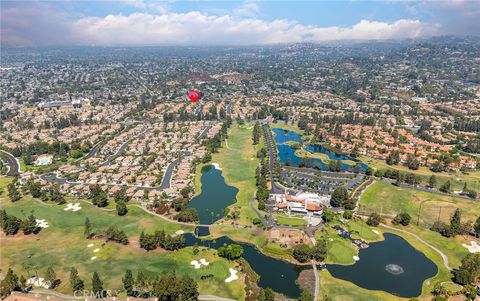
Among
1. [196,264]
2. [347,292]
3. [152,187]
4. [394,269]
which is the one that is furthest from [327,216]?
[152,187]

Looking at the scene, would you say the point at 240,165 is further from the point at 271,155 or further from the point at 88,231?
the point at 88,231

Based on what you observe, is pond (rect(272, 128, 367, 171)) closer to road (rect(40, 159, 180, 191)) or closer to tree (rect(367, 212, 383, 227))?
tree (rect(367, 212, 383, 227))

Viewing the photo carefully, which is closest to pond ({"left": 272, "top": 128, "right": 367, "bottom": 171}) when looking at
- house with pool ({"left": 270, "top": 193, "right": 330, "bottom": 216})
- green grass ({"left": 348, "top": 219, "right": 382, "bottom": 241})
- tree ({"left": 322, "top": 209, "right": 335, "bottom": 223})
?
house with pool ({"left": 270, "top": 193, "right": 330, "bottom": 216})

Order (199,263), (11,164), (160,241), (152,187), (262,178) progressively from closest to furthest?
(199,263) < (160,241) < (152,187) < (262,178) < (11,164)

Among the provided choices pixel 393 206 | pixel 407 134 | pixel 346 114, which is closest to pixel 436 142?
pixel 407 134

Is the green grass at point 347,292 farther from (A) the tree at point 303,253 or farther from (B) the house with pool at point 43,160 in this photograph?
(B) the house with pool at point 43,160

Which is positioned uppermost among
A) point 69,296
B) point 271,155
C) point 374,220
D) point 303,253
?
point 271,155

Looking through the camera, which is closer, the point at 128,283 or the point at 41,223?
the point at 128,283
